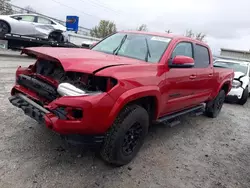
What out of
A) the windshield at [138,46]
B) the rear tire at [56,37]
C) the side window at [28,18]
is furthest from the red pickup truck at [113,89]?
the rear tire at [56,37]

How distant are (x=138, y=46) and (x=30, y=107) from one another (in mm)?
1933

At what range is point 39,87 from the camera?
3248 millimetres

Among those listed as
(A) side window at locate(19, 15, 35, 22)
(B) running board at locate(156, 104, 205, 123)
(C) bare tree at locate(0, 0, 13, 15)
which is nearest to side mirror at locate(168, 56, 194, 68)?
(B) running board at locate(156, 104, 205, 123)

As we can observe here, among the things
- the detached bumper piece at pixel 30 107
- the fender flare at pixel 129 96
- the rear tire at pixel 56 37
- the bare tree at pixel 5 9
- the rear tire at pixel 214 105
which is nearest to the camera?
the fender flare at pixel 129 96

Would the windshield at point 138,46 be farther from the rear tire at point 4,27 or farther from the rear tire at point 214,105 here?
the rear tire at point 4,27

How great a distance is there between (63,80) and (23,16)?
10.6 metres

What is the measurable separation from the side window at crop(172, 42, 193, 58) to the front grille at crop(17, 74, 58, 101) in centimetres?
Answer: 201

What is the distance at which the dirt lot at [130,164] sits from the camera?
9.51 ft

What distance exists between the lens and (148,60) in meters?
3.72

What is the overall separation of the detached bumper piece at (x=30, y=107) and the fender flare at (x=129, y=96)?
2.57 feet

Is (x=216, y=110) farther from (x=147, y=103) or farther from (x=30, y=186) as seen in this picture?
(x=30, y=186)

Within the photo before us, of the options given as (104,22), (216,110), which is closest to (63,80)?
(216,110)

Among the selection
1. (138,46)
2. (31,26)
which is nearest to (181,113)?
(138,46)

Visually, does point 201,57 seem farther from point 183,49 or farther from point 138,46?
point 138,46
